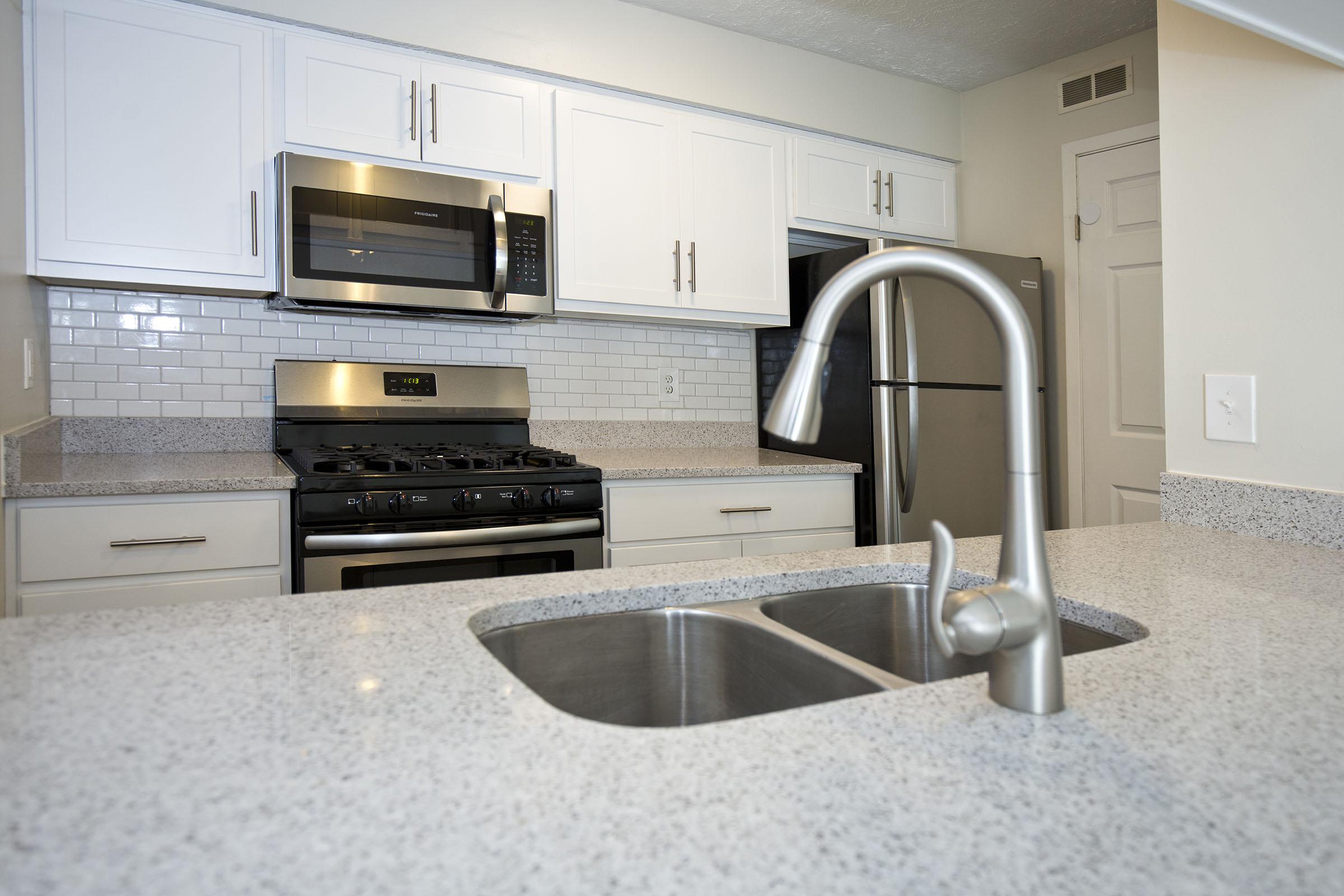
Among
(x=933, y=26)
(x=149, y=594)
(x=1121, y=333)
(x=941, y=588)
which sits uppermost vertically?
(x=933, y=26)

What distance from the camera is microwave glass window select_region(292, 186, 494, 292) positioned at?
243 cm

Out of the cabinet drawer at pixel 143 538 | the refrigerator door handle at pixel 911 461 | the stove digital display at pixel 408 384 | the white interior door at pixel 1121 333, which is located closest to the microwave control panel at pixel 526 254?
the stove digital display at pixel 408 384

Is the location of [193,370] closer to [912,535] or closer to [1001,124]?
[912,535]

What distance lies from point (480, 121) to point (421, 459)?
111 centimetres

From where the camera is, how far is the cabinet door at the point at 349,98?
7.97ft

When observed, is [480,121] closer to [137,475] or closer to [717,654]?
[137,475]

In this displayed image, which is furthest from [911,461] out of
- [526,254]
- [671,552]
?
[526,254]

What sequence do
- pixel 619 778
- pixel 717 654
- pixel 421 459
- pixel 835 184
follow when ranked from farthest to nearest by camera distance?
pixel 835 184 < pixel 421 459 < pixel 717 654 < pixel 619 778

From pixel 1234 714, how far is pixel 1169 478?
40.5 inches

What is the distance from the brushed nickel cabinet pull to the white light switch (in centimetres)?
216

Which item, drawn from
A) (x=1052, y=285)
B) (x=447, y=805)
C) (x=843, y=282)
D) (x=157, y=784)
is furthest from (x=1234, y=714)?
(x=1052, y=285)


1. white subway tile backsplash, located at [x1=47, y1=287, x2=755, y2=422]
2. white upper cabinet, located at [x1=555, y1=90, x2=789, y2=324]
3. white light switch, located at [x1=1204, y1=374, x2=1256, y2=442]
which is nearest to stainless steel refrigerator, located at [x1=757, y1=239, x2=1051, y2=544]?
white upper cabinet, located at [x1=555, y1=90, x2=789, y2=324]

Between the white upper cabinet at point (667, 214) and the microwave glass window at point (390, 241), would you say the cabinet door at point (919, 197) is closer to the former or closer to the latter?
the white upper cabinet at point (667, 214)

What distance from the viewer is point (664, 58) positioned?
9.77 feet
